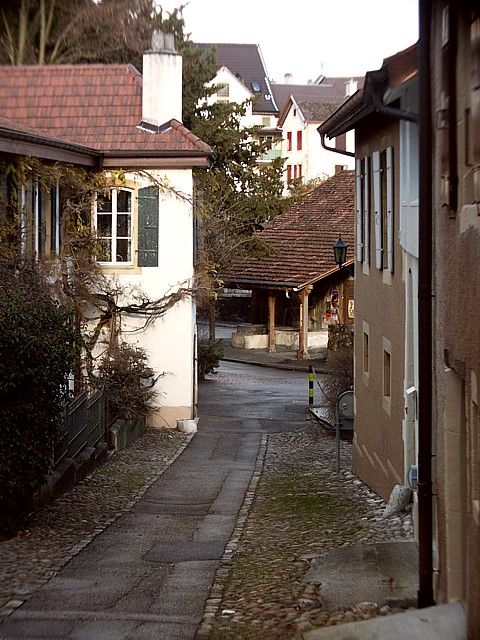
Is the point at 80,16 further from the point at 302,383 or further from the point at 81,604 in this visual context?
the point at 81,604

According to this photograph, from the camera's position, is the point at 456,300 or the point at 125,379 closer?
the point at 456,300

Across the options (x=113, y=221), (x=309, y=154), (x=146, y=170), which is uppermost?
(x=309, y=154)

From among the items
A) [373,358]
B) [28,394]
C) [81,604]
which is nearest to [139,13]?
[373,358]

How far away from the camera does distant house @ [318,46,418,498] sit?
37.9 ft

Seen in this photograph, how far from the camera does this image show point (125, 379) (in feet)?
72.8

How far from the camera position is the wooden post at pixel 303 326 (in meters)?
39.5

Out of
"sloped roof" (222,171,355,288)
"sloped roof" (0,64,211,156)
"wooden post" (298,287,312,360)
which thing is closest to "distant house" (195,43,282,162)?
"sloped roof" (222,171,355,288)

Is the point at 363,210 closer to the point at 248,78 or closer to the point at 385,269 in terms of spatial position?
the point at 385,269

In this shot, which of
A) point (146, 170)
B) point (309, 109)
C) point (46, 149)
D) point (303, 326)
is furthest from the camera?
point (309, 109)

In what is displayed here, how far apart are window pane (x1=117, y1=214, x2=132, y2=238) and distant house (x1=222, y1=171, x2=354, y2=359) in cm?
1569

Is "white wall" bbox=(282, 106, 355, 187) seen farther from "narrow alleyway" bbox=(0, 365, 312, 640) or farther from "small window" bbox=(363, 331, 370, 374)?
"small window" bbox=(363, 331, 370, 374)

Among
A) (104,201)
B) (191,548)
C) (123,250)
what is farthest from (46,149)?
(191,548)

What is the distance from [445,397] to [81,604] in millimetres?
3302

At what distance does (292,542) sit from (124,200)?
13.0m
